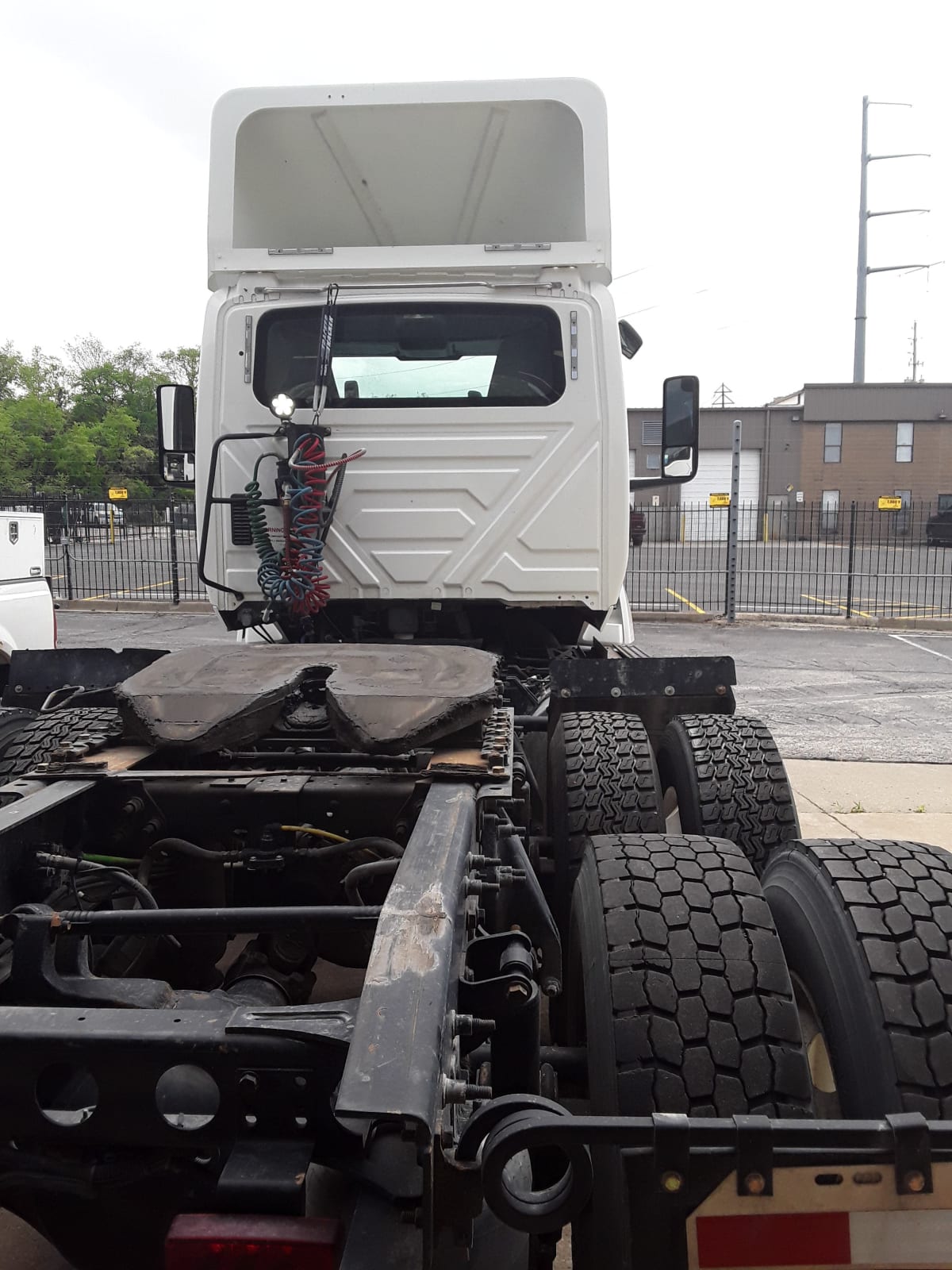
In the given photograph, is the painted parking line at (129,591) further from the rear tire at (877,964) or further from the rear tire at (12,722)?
the rear tire at (877,964)

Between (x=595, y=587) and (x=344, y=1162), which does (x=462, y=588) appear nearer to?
(x=595, y=587)

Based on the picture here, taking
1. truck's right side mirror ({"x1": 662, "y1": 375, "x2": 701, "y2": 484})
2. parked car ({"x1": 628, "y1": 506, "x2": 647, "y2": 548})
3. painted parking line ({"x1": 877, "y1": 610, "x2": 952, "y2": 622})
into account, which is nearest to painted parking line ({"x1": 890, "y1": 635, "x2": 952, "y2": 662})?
painted parking line ({"x1": 877, "y1": 610, "x2": 952, "y2": 622})

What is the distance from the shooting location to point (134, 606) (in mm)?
17953

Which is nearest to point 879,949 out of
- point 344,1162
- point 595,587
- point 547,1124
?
point 547,1124

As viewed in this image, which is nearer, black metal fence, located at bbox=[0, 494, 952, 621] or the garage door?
black metal fence, located at bbox=[0, 494, 952, 621]

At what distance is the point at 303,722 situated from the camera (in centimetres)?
302

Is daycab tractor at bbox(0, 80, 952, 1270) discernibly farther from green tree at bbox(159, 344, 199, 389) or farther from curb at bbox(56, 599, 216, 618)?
green tree at bbox(159, 344, 199, 389)

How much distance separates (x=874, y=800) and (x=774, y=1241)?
5.46 metres

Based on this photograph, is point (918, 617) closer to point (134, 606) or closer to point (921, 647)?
point (921, 647)

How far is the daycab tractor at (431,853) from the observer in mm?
1354

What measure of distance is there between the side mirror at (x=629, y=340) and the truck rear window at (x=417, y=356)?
87cm

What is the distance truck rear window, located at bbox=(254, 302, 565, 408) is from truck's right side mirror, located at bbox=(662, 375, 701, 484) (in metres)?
0.91

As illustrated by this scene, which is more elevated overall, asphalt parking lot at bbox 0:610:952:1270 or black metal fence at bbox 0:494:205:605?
black metal fence at bbox 0:494:205:605

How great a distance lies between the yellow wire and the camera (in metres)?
2.39
